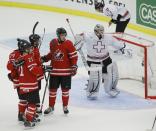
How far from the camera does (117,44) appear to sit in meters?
7.22

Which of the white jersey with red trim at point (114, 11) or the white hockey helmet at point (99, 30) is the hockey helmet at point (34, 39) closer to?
the white hockey helmet at point (99, 30)

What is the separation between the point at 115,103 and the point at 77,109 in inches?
21.3

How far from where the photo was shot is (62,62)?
652 centimetres

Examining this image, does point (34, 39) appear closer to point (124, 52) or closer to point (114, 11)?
point (124, 52)

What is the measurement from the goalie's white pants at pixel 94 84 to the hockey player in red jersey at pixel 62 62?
0.67m

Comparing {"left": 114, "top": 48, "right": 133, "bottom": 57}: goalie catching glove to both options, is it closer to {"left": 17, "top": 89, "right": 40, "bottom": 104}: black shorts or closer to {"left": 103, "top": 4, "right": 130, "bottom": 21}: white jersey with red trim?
{"left": 17, "top": 89, "right": 40, "bottom": 104}: black shorts

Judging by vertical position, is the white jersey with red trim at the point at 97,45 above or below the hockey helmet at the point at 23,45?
below

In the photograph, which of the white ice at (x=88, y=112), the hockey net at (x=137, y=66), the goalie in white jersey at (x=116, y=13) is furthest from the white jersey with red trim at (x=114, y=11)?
the hockey net at (x=137, y=66)

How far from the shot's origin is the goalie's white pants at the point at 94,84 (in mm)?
7168

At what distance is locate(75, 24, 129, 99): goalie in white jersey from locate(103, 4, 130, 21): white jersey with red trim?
7.34 ft

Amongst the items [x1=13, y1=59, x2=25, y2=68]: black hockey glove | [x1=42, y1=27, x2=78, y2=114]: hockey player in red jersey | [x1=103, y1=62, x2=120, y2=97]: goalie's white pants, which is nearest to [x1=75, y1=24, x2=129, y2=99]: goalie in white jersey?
[x1=103, y1=62, x2=120, y2=97]: goalie's white pants

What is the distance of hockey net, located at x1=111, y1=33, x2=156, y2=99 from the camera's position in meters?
6.72

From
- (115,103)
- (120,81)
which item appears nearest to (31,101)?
(115,103)

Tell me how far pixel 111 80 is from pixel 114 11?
7.78 ft
